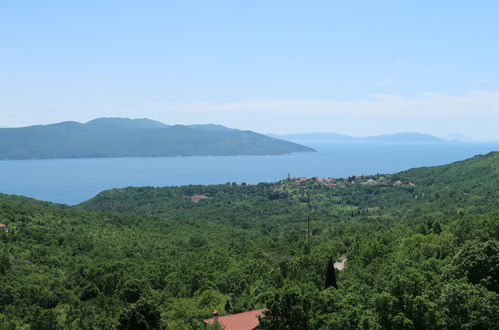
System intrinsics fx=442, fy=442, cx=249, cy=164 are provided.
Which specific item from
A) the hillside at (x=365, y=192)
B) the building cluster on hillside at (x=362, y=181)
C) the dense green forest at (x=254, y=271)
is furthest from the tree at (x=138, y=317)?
the building cluster on hillside at (x=362, y=181)

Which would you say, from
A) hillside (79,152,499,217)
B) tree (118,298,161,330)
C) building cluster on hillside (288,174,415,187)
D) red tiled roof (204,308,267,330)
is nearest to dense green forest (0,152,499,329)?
tree (118,298,161,330)

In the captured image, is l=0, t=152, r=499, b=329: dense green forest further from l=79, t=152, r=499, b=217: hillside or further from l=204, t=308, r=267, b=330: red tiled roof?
l=204, t=308, r=267, b=330: red tiled roof

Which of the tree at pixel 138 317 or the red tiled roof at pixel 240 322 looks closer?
the tree at pixel 138 317

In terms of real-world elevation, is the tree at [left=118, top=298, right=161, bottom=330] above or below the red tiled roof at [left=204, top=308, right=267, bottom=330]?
above

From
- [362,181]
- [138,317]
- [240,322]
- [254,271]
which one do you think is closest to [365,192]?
[362,181]

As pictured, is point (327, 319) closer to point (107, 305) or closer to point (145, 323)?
point (145, 323)

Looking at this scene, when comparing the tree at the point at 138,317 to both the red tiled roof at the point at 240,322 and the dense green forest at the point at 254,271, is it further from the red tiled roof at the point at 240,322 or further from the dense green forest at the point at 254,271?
the red tiled roof at the point at 240,322

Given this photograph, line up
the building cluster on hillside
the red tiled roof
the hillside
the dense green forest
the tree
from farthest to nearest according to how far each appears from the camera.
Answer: the building cluster on hillside, the hillside, the red tiled roof, the tree, the dense green forest

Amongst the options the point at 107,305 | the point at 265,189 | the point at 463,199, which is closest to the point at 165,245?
the point at 107,305
